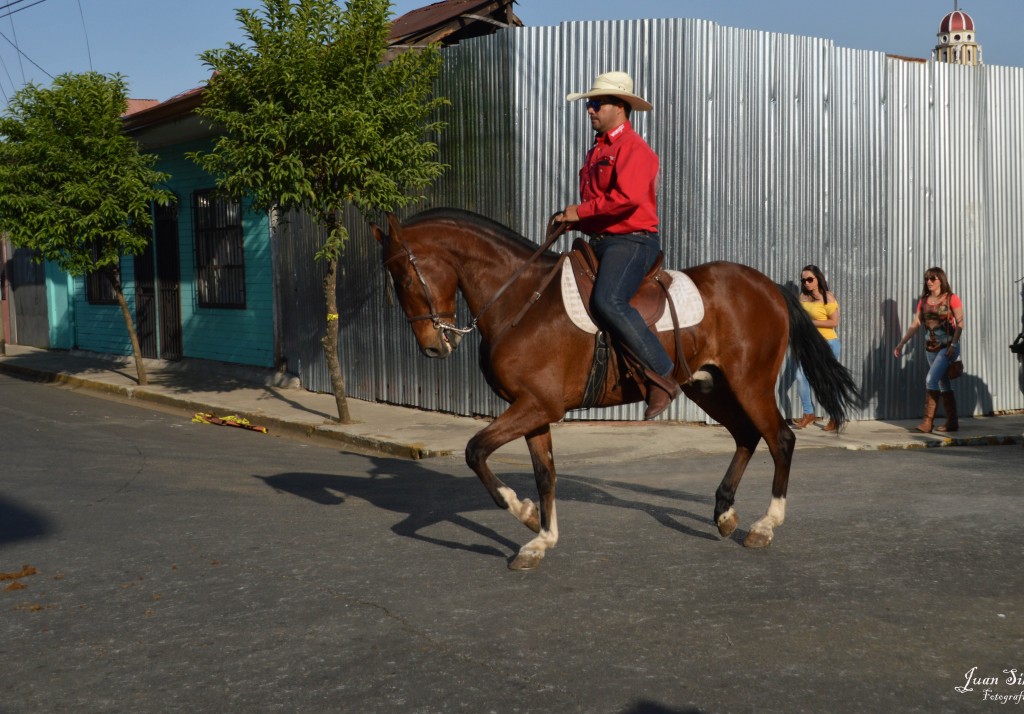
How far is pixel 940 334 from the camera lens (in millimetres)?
12445

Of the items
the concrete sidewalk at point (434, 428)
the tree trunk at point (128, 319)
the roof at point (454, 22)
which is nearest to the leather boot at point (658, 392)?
the concrete sidewalk at point (434, 428)

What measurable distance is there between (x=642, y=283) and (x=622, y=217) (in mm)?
427

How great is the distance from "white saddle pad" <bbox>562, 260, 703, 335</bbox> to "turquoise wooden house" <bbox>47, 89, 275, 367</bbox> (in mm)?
11455

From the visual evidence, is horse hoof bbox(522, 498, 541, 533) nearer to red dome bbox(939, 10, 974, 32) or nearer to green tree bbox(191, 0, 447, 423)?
green tree bbox(191, 0, 447, 423)

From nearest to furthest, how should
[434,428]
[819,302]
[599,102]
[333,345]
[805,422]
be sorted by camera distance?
[599,102], [819,302], [805,422], [434,428], [333,345]

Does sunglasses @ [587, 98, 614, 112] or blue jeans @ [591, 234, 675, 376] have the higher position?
sunglasses @ [587, 98, 614, 112]

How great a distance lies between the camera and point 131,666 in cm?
468

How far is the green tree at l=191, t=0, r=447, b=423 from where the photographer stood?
11883mm

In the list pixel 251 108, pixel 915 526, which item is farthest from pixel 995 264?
pixel 251 108

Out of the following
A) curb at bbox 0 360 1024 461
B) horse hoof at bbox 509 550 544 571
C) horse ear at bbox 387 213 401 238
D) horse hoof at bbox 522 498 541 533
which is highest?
horse ear at bbox 387 213 401 238

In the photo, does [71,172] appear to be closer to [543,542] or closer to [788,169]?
[788,169]

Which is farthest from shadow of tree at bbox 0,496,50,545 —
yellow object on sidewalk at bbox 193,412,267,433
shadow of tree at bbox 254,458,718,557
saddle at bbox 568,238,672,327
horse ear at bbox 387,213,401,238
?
yellow object on sidewalk at bbox 193,412,267,433

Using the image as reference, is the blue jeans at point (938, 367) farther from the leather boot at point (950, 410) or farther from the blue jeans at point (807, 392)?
the blue jeans at point (807, 392)

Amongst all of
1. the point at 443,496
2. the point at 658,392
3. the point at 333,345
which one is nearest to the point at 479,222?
the point at 658,392
